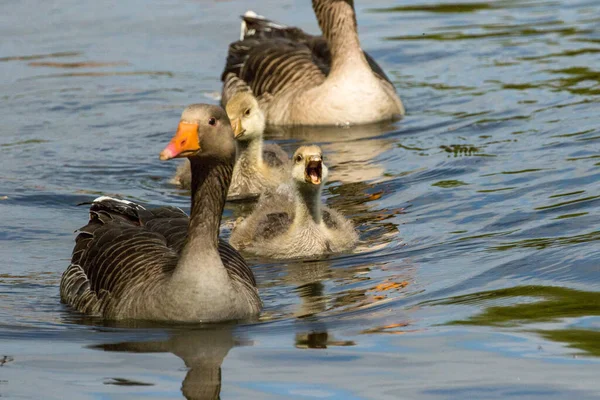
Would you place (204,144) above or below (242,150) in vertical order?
above

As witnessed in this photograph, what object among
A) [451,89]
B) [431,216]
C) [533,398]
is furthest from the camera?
[451,89]

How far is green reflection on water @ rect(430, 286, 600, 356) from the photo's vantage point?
29.6 ft

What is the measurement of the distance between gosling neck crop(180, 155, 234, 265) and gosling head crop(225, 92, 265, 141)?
4367 millimetres

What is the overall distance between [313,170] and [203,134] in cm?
259

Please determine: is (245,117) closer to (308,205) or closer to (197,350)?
(308,205)

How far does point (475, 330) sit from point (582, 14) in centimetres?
1460

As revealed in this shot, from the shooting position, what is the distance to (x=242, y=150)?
14.6 m

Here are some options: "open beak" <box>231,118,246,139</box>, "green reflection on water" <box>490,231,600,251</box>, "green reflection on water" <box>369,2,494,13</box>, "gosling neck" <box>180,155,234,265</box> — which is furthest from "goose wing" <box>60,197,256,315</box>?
"green reflection on water" <box>369,2,494,13</box>

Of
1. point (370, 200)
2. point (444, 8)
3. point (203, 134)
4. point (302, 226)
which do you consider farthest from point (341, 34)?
point (203, 134)

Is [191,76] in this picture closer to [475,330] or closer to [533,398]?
[475,330]

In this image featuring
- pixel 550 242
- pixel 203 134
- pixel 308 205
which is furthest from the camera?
pixel 308 205

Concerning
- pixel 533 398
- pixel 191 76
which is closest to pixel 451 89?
pixel 191 76

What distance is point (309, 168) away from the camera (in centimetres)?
1169

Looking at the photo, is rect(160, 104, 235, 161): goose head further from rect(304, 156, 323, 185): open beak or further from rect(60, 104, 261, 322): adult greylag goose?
rect(304, 156, 323, 185): open beak
